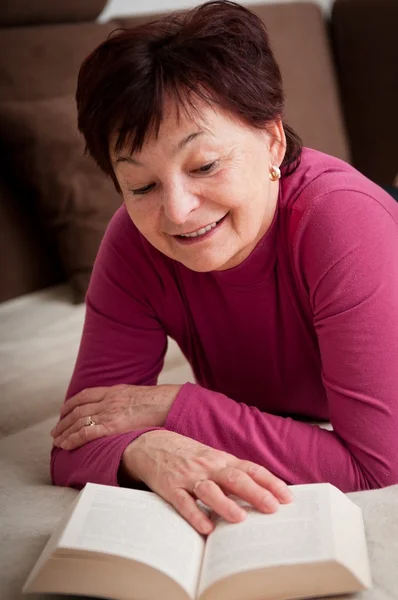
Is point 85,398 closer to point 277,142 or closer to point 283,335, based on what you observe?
point 283,335

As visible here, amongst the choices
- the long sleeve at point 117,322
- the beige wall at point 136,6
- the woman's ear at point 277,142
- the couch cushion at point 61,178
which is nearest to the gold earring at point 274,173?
the woman's ear at point 277,142

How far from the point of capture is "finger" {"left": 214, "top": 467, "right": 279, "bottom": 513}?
3.17 feet

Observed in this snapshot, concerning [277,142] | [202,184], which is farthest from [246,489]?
[277,142]

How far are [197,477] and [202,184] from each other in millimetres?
383

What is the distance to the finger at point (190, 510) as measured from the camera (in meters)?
0.97

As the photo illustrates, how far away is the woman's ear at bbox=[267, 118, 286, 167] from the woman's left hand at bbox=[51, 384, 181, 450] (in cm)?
37

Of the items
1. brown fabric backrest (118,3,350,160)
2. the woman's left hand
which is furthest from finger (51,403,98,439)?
brown fabric backrest (118,3,350,160)

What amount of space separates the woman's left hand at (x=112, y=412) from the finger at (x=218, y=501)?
234 millimetres

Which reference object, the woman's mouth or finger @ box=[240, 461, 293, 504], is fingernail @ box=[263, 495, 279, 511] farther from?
the woman's mouth

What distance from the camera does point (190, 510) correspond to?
3.25 ft

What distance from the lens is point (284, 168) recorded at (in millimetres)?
1284

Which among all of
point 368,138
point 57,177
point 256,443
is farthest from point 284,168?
point 368,138

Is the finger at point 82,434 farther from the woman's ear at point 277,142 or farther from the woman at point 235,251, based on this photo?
the woman's ear at point 277,142

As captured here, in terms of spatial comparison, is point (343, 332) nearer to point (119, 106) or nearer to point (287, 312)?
point (287, 312)
